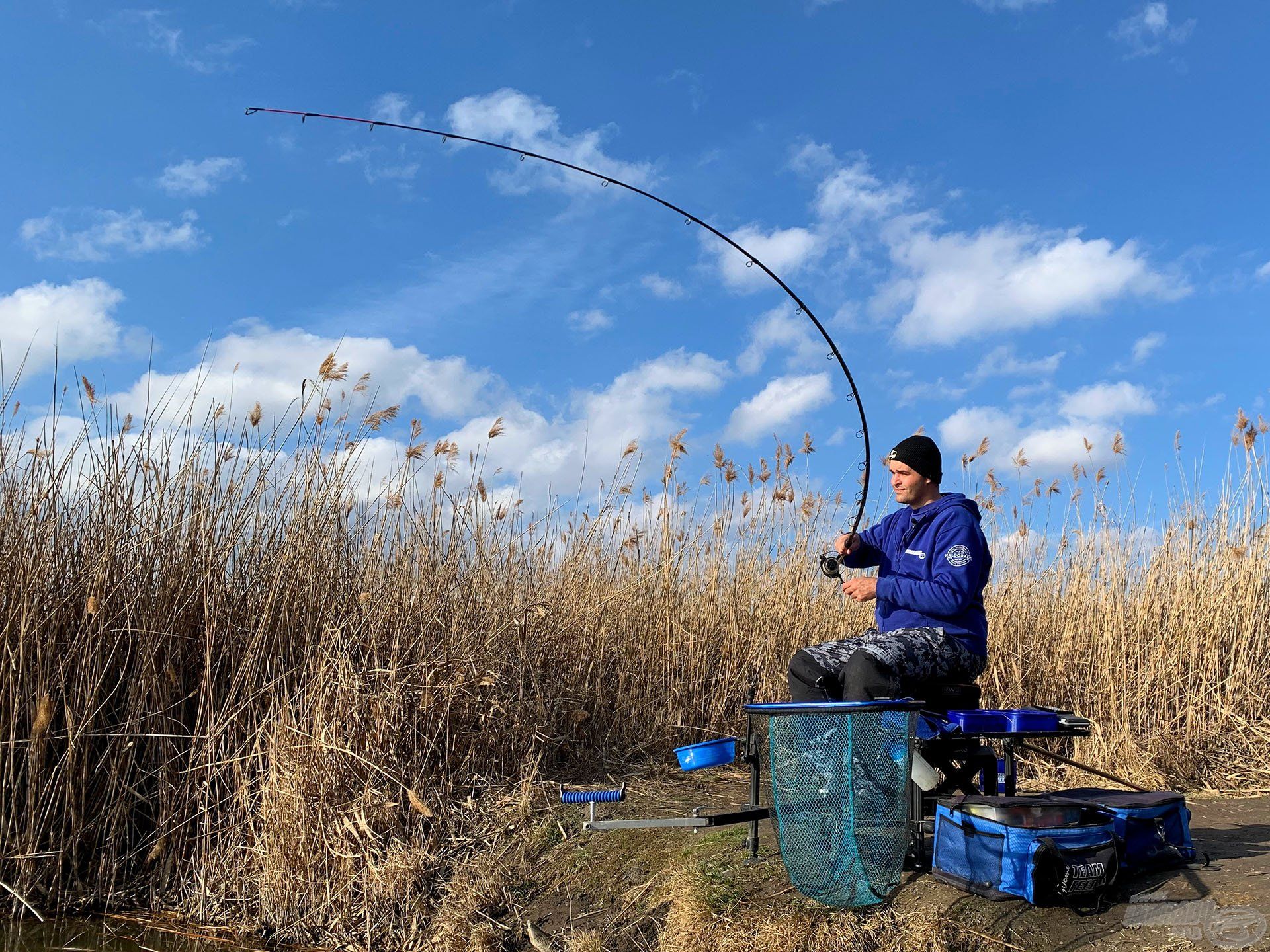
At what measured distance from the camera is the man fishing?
340 centimetres

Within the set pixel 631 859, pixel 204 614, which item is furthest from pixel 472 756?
pixel 204 614

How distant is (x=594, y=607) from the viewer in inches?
233

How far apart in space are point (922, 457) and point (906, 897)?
5.05 ft

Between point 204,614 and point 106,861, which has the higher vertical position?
point 204,614

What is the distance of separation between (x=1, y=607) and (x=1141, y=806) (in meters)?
4.51

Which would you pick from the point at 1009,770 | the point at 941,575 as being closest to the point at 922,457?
the point at 941,575

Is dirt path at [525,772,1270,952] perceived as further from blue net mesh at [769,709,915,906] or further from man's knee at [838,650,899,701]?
man's knee at [838,650,899,701]

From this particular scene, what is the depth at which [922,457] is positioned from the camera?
388 cm

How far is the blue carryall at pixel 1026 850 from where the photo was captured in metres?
3.13

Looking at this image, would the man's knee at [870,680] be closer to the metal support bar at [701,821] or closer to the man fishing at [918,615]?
the man fishing at [918,615]

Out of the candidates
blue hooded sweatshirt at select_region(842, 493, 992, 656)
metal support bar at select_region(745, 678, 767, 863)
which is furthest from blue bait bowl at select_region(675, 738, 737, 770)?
blue hooded sweatshirt at select_region(842, 493, 992, 656)

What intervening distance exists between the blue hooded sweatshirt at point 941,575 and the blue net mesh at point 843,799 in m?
0.55

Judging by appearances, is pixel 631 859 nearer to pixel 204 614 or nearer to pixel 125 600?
pixel 204 614

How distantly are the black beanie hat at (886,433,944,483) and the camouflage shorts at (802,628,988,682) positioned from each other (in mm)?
628
